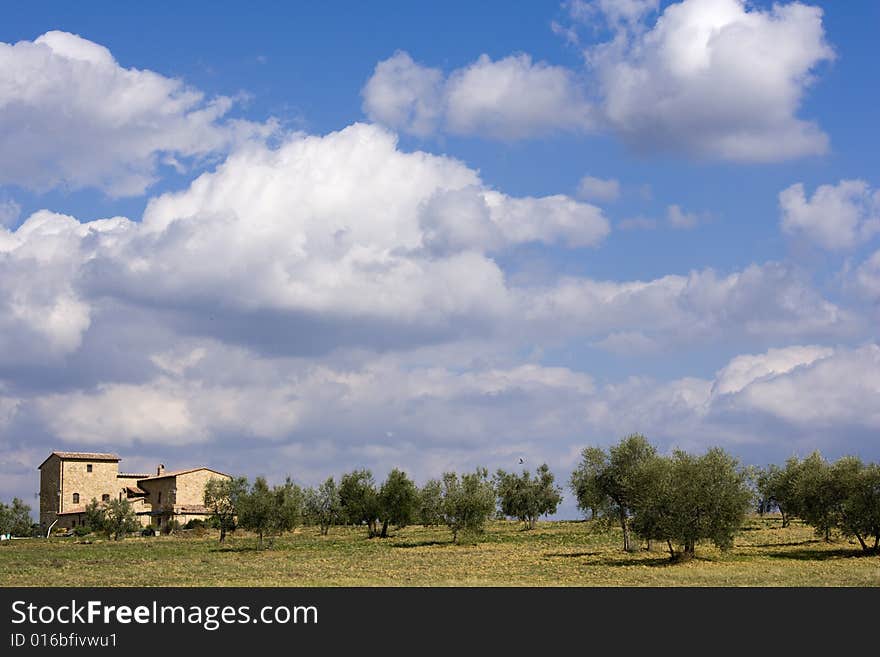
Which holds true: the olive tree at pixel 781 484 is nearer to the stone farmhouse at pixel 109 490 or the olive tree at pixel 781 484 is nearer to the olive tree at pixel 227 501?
the olive tree at pixel 227 501

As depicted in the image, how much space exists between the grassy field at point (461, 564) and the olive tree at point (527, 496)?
30.9m

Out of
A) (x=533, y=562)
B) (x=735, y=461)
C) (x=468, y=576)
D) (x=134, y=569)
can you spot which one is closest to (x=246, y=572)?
(x=134, y=569)

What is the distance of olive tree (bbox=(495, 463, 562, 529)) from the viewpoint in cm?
11431

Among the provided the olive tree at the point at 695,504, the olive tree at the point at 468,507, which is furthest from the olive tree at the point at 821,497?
the olive tree at the point at 468,507

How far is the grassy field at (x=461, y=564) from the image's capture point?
42.5 metres

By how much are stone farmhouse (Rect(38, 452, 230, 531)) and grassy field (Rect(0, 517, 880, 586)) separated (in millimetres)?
49487

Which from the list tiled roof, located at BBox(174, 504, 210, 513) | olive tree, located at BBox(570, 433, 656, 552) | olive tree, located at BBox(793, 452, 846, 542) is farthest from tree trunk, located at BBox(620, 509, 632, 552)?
tiled roof, located at BBox(174, 504, 210, 513)

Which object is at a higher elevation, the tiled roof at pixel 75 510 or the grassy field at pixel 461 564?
the tiled roof at pixel 75 510

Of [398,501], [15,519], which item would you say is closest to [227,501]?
[398,501]

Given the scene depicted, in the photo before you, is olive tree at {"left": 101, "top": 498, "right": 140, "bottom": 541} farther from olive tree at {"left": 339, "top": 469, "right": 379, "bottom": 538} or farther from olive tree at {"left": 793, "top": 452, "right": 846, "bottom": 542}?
olive tree at {"left": 793, "top": 452, "right": 846, "bottom": 542}

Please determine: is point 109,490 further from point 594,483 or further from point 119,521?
point 594,483
